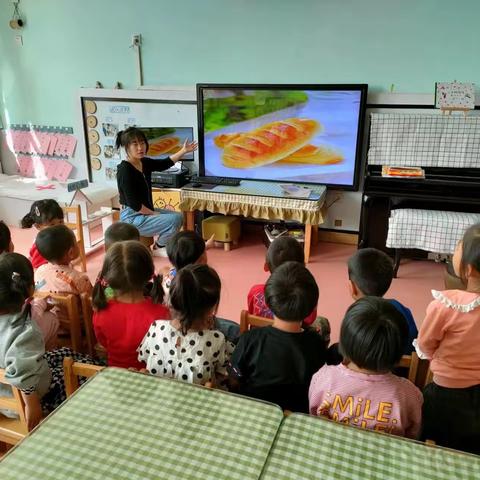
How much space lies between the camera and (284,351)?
4.39 ft

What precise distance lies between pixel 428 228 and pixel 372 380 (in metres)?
2.27

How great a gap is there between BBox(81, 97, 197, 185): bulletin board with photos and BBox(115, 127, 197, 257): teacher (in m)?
0.91

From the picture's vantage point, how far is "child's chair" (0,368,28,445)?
4.32ft

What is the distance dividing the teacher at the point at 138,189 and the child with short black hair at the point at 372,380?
87.5 inches

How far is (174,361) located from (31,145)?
4290 mm

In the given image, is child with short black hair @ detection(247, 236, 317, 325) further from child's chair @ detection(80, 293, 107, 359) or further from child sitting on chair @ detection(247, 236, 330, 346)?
child's chair @ detection(80, 293, 107, 359)

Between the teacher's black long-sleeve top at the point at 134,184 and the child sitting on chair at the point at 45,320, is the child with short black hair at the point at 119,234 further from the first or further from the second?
the teacher's black long-sleeve top at the point at 134,184

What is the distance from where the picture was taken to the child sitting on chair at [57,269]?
1955 millimetres

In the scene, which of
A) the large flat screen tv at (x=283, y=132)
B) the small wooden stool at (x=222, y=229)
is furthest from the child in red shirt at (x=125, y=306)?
the large flat screen tv at (x=283, y=132)

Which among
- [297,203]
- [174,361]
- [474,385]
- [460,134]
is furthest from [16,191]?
[474,385]

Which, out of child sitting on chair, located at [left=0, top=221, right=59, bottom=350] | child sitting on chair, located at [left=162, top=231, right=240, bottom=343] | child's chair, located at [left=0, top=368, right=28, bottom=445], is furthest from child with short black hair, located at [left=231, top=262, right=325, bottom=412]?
child sitting on chair, located at [left=0, top=221, right=59, bottom=350]

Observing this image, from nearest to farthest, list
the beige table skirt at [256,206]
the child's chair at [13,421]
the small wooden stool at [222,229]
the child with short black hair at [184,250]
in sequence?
the child's chair at [13,421]
the child with short black hair at [184,250]
the beige table skirt at [256,206]
the small wooden stool at [222,229]

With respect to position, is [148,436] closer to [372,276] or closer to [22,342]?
[22,342]

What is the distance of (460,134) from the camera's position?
335 centimetres
